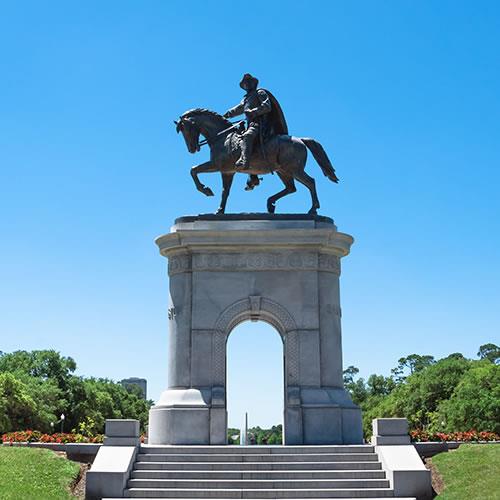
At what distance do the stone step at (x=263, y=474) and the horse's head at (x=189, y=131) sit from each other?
41.2 ft

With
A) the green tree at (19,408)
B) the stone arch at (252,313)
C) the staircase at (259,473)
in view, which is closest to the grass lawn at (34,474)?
the staircase at (259,473)

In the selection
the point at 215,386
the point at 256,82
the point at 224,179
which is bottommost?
the point at 215,386

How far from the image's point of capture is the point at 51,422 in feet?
247

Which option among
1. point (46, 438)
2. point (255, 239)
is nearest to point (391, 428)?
point (255, 239)

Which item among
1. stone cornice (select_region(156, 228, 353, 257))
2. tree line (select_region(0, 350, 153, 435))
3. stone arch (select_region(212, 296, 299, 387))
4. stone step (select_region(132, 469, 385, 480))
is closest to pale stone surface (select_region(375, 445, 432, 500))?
stone step (select_region(132, 469, 385, 480))

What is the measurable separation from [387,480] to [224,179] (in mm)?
12961

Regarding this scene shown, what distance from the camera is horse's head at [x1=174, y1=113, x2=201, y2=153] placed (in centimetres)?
2880

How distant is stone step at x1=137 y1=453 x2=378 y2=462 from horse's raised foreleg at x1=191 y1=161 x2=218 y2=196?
417 inches

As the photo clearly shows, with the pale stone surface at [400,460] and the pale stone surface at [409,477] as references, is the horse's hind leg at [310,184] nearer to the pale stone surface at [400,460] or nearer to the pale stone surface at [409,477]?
the pale stone surface at [400,460]

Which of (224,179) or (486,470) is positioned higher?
(224,179)

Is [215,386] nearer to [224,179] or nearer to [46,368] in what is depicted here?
[224,179]

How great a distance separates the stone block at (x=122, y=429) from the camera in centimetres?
2252

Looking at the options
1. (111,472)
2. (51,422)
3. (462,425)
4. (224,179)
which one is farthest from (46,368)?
(111,472)

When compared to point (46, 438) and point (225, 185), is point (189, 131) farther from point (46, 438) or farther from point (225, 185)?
point (46, 438)
